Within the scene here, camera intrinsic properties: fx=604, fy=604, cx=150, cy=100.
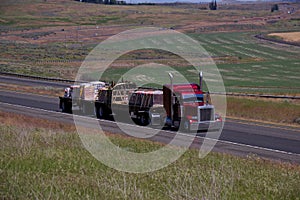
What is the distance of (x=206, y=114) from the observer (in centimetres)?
3164

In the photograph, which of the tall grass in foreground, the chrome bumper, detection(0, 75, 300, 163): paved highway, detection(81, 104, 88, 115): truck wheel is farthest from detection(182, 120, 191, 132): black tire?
the tall grass in foreground

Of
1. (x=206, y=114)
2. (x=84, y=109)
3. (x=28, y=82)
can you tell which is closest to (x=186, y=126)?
(x=206, y=114)

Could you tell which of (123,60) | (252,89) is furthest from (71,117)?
(123,60)

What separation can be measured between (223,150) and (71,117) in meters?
15.3

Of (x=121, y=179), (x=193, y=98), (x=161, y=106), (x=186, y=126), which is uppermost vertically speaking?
(x=121, y=179)

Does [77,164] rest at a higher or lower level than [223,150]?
higher

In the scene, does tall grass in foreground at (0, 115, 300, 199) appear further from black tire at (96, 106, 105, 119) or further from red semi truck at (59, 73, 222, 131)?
black tire at (96, 106, 105, 119)

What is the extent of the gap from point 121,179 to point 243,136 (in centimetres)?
1830

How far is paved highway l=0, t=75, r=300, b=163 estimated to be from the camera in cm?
2622

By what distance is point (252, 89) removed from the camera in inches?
2453

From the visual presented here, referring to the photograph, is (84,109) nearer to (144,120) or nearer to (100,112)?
(100,112)

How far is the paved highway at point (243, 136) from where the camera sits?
2622cm

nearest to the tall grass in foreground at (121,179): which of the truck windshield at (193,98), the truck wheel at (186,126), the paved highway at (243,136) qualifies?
the paved highway at (243,136)

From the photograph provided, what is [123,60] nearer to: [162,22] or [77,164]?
[77,164]
